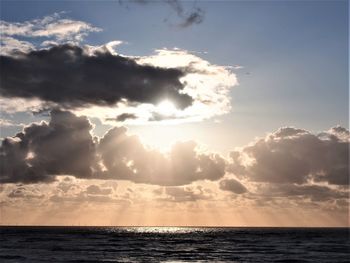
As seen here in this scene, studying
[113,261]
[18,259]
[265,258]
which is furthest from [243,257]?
[18,259]

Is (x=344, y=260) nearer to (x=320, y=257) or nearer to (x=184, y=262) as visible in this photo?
(x=320, y=257)

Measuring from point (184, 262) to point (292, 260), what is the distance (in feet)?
63.0

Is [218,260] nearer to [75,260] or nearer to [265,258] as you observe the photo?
[265,258]

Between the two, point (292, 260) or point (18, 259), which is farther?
point (292, 260)

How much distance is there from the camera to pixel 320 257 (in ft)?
296

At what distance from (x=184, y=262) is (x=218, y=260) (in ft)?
21.8

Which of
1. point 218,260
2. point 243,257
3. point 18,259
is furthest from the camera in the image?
point 243,257

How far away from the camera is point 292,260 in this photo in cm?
8462

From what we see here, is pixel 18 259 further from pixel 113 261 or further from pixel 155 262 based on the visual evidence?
pixel 155 262

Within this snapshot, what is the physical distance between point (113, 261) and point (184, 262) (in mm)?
11243

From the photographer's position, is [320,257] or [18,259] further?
[320,257]

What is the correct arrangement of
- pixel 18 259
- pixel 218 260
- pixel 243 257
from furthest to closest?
pixel 243 257 → pixel 218 260 → pixel 18 259

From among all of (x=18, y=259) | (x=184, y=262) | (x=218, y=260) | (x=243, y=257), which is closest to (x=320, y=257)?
(x=243, y=257)

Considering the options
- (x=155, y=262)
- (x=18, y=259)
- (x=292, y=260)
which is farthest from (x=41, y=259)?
(x=292, y=260)
